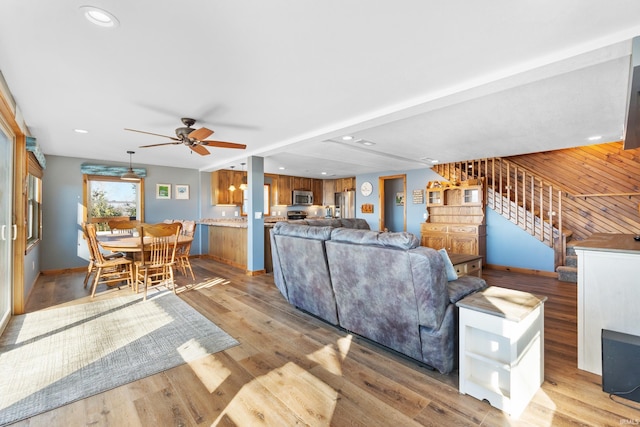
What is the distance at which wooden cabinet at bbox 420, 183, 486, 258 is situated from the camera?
5.99 m

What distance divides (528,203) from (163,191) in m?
8.16

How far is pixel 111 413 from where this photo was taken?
1.76 meters

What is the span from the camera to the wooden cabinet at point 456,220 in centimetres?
599

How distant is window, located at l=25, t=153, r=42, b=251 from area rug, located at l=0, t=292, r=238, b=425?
199 cm

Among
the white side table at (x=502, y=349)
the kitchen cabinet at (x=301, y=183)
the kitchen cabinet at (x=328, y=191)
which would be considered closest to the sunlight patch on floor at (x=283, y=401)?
the white side table at (x=502, y=349)

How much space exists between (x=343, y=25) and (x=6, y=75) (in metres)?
2.76

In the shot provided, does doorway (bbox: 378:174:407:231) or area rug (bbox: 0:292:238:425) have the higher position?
doorway (bbox: 378:174:407:231)

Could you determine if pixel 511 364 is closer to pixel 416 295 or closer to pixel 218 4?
pixel 416 295

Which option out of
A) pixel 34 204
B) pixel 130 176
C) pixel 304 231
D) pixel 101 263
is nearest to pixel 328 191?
pixel 130 176

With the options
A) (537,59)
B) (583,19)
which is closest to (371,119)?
(537,59)

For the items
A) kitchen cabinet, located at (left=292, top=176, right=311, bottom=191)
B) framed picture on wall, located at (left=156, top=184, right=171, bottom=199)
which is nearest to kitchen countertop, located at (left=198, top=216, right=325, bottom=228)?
framed picture on wall, located at (left=156, top=184, right=171, bottom=199)

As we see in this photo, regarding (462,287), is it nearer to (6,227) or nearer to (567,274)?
(567,274)

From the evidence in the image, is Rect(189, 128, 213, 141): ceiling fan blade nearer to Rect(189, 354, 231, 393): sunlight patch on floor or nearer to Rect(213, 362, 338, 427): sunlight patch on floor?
Rect(189, 354, 231, 393): sunlight patch on floor

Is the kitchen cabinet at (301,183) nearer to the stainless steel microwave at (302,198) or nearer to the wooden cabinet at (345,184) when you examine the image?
the stainless steel microwave at (302,198)
